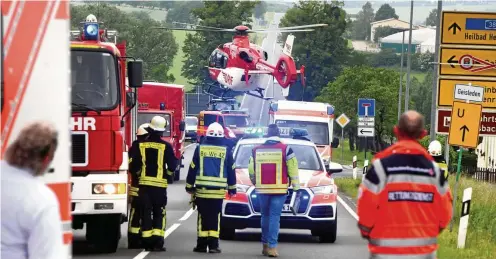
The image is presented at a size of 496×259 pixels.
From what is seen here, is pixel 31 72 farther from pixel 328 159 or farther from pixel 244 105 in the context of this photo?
pixel 244 105

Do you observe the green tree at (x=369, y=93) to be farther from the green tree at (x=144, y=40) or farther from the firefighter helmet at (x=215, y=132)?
the firefighter helmet at (x=215, y=132)

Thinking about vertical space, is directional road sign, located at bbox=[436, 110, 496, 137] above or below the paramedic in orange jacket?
below

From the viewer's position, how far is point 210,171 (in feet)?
56.5

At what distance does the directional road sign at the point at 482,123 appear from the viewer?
2483 centimetres

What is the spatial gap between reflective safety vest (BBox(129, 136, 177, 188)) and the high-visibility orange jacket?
813 cm

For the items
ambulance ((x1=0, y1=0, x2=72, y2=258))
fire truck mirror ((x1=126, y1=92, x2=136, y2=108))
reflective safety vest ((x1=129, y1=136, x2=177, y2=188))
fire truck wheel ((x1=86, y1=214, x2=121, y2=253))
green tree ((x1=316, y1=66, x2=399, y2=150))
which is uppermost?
ambulance ((x1=0, y1=0, x2=72, y2=258))

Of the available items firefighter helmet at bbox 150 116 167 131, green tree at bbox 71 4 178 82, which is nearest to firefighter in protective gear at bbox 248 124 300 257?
firefighter helmet at bbox 150 116 167 131

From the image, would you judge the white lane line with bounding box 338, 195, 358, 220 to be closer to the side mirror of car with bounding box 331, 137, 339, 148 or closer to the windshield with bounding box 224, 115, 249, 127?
the side mirror of car with bounding box 331, 137, 339, 148

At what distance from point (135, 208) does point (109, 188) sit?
4.58 feet

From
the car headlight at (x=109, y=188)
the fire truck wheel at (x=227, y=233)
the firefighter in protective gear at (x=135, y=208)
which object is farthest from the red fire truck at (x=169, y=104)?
the car headlight at (x=109, y=188)

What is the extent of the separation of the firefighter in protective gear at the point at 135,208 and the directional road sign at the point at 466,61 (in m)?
9.71

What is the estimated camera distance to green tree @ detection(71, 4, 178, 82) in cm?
11988

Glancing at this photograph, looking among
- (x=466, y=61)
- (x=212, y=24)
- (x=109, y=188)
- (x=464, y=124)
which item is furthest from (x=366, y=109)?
(x=212, y=24)

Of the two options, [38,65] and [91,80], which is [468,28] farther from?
[38,65]
